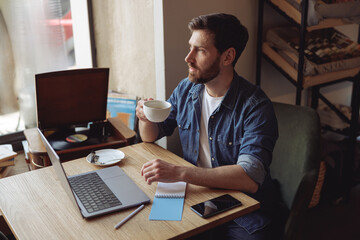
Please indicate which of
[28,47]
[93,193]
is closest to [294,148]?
[93,193]

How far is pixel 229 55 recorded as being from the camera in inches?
63.7

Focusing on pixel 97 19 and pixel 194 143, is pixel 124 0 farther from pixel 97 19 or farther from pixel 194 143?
pixel 194 143

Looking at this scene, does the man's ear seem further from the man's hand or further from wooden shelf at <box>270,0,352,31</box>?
wooden shelf at <box>270,0,352,31</box>

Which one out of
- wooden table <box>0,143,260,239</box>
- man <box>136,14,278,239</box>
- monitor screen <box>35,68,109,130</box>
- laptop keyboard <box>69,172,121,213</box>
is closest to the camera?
wooden table <box>0,143,260,239</box>

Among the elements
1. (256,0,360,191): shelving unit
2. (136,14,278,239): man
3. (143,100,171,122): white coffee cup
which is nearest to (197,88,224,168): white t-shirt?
(136,14,278,239): man

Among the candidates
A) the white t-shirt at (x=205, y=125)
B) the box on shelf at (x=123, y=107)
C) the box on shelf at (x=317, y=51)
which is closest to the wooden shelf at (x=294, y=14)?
the box on shelf at (x=317, y=51)

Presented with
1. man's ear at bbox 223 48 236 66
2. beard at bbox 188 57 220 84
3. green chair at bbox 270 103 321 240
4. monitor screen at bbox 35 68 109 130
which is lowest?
green chair at bbox 270 103 321 240

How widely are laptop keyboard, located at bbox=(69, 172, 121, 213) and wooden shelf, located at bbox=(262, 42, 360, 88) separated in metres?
1.31

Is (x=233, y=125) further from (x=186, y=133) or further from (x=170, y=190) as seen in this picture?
(x=170, y=190)

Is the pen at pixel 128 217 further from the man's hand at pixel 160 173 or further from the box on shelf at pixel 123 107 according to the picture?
the box on shelf at pixel 123 107

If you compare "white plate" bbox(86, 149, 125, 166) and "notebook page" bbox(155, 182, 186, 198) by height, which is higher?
"white plate" bbox(86, 149, 125, 166)

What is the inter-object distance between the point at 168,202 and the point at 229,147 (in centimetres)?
44

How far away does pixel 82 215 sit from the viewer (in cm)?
118

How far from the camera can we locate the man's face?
1.57m
